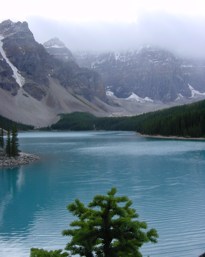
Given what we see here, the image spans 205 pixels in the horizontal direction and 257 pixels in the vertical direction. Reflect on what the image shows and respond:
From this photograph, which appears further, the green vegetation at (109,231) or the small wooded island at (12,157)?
the small wooded island at (12,157)

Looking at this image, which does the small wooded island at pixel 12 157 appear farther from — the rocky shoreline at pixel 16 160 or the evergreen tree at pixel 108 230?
the evergreen tree at pixel 108 230

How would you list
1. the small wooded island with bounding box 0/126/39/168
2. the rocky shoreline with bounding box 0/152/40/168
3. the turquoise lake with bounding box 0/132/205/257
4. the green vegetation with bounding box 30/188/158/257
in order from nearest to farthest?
the green vegetation with bounding box 30/188/158/257 < the turquoise lake with bounding box 0/132/205/257 < the rocky shoreline with bounding box 0/152/40/168 < the small wooded island with bounding box 0/126/39/168

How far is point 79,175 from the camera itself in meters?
52.6

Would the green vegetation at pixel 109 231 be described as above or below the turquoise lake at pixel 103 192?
above

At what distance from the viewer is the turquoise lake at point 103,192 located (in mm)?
22953

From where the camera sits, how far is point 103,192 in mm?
38844

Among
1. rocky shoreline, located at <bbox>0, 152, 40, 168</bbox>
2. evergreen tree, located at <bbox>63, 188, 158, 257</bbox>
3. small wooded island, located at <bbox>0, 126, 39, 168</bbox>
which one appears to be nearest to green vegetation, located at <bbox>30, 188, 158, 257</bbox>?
evergreen tree, located at <bbox>63, 188, 158, 257</bbox>

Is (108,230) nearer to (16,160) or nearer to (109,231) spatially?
(109,231)

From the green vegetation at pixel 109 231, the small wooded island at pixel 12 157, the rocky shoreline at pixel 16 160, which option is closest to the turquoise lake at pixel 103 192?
the rocky shoreline at pixel 16 160

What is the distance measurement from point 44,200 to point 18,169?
24153mm

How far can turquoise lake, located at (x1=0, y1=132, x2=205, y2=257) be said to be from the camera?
23.0 m

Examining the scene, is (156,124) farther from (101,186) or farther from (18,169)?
(101,186)

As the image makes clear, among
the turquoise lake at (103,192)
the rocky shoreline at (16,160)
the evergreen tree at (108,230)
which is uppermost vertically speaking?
the evergreen tree at (108,230)

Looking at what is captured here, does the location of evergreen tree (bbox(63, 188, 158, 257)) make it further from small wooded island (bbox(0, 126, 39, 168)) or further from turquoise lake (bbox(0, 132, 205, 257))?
small wooded island (bbox(0, 126, 39, 168))
